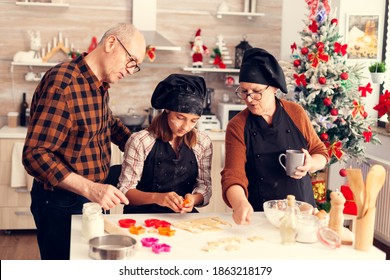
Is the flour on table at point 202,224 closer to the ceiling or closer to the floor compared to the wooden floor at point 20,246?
closer to the ceiling

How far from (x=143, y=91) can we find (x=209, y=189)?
2.97 meters

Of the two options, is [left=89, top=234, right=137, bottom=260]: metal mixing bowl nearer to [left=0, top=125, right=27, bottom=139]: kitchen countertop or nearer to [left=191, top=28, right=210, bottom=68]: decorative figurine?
[left=0, top=125, right=27, bottom=139]: kitchen countertop

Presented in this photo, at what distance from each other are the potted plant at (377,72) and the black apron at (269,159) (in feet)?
7.81

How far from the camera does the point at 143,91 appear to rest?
18.2 feet

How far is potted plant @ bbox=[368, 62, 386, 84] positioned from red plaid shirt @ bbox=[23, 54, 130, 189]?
2.89 m

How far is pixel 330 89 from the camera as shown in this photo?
171 inches

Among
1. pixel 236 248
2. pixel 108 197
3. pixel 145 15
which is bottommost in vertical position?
pixel 236 248

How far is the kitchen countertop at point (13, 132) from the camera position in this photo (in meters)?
4.78

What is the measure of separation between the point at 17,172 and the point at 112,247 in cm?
301

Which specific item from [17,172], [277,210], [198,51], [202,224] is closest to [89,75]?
[202,224]

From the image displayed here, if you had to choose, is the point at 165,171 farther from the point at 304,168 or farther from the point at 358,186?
the point at 358,186

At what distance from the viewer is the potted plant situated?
15.6ft

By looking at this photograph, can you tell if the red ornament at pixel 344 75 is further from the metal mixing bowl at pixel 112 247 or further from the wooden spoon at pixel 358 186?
the metal mixing bowl at pixel 112 247

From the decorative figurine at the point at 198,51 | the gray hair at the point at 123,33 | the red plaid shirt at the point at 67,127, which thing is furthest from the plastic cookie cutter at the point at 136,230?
the decorative figurine at the point at 198,51
